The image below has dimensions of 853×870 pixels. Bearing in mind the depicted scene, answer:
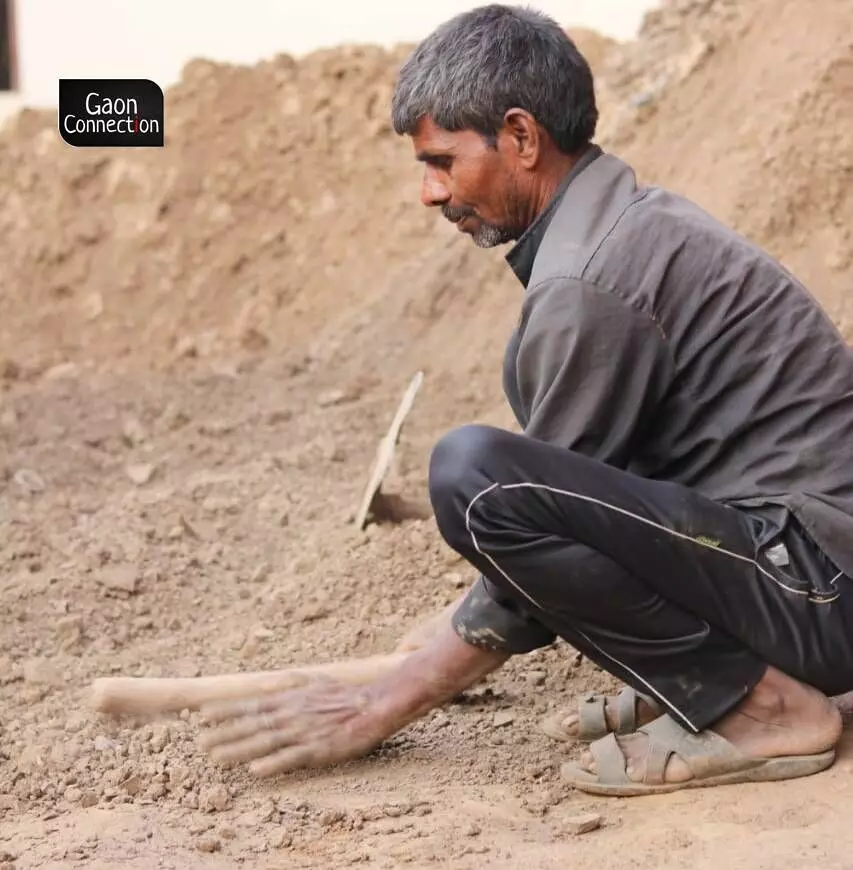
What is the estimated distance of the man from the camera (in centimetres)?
236

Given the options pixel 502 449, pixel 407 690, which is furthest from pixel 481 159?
pixel 407 690

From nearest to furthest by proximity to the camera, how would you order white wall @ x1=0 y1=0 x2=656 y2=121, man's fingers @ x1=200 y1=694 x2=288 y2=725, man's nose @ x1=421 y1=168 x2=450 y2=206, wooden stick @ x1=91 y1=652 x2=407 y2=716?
1. man's nose @ x1=421 y1=168 x2=450 y2=206
2. man's fingers @ x1=200 y1=694 x2=288 y2=725
3. wooden stick @ x1=91 y1=652 x2=407 y2=716
4. white wall @ x1=0 y1=0 x2=656 y2=121

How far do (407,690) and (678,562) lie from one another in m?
0.62

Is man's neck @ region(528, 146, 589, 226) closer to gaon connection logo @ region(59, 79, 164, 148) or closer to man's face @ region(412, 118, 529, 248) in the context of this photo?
man's face @ region(412, 118, 529, 248)

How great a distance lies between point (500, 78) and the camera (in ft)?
8.23

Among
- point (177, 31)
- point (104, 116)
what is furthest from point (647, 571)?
point (104, 116)

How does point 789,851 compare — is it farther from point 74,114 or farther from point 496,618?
point 74,114

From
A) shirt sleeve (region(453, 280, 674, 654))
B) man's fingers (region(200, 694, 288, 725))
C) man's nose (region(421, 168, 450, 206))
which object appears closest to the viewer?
shirt sleeve (region(453, 280, 674, 654))

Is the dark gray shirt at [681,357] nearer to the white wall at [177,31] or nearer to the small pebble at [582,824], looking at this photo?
the small pebble at [582,824]

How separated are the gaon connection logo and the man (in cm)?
465

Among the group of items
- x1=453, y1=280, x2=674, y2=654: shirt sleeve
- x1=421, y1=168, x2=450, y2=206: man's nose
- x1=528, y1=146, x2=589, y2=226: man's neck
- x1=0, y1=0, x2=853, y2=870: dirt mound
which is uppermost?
x1=528, y1=146, x2=589, y2=226: man's neck

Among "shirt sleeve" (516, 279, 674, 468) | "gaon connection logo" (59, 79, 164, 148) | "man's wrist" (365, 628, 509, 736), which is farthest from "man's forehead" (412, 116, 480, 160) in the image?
"gaon connection logo" (59, 79, 164, 148)

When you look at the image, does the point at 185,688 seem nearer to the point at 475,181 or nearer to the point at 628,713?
the point at 628,713

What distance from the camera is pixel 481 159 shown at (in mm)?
2568
